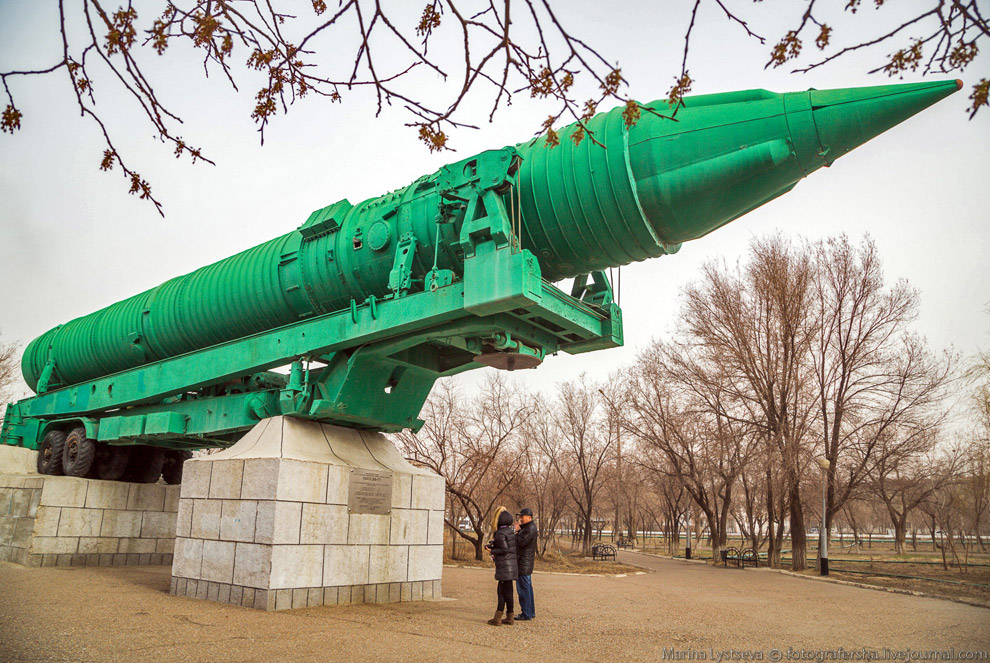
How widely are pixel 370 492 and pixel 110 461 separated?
5812mm

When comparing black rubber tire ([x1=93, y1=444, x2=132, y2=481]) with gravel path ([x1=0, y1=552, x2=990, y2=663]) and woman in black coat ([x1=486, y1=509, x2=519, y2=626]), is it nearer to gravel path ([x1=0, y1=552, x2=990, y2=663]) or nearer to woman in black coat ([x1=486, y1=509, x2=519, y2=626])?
gravel path ([x1=0, y1=552, x2=990, y2=663])

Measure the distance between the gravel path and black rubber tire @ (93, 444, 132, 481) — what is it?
161 centimetres

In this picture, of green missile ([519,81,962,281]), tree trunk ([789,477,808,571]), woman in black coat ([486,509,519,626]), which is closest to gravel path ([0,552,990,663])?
woman in black coat ([486,509,519,626])

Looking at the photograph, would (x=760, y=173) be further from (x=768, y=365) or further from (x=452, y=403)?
(x=452, y=403)

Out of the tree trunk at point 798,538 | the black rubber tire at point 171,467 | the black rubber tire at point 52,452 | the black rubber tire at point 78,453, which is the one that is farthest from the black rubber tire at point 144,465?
the tree trunk at point 798,538

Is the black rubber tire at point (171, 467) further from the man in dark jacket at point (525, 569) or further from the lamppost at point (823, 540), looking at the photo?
the lamppost at point (823, 540)

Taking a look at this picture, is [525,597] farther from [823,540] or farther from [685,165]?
[823,540]

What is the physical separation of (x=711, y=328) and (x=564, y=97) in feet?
66.4

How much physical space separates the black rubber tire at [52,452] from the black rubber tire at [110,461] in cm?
63

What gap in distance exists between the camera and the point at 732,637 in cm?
682

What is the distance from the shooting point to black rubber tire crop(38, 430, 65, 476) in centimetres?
1131

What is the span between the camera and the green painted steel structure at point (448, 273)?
19.9 ft

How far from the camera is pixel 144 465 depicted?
39.6ft

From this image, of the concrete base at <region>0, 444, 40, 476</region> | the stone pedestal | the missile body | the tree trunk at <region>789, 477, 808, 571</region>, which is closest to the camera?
the missile body
